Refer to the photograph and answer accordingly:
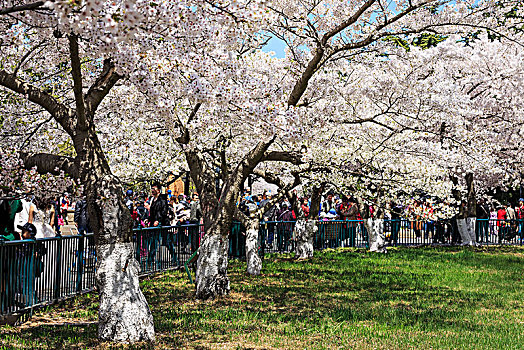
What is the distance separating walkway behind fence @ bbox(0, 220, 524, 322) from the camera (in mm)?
8945

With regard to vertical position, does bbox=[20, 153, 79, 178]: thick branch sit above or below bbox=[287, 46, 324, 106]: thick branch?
below

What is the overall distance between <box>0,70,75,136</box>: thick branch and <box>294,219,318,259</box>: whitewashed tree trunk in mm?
10714

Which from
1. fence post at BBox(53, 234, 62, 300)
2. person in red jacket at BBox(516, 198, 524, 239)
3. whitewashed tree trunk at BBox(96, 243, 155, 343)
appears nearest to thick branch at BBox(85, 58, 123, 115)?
whitewashed tree trunk at BBox(96, 243, 155, 343)

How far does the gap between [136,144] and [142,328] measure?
9138mm

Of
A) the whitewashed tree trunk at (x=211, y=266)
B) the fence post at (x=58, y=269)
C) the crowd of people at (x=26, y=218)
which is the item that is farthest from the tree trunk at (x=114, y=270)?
the whitewashed tree trunk at (x=211, y=266)

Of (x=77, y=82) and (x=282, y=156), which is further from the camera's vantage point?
(x=282, y=156)

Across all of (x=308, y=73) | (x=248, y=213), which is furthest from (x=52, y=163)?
(x=248, y=213)

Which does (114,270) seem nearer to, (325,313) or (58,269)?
(58,269)

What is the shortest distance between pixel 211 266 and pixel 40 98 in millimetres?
4409

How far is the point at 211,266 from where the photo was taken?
1088cm

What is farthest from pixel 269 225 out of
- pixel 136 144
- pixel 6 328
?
pixel 6 328

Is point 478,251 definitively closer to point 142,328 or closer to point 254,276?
point 254,276

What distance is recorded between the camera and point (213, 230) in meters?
11.0

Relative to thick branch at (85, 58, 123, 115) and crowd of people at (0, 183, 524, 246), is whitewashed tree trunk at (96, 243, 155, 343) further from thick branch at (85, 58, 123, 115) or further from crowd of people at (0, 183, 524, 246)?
crowd of people at (0, 183, 524, 246)
